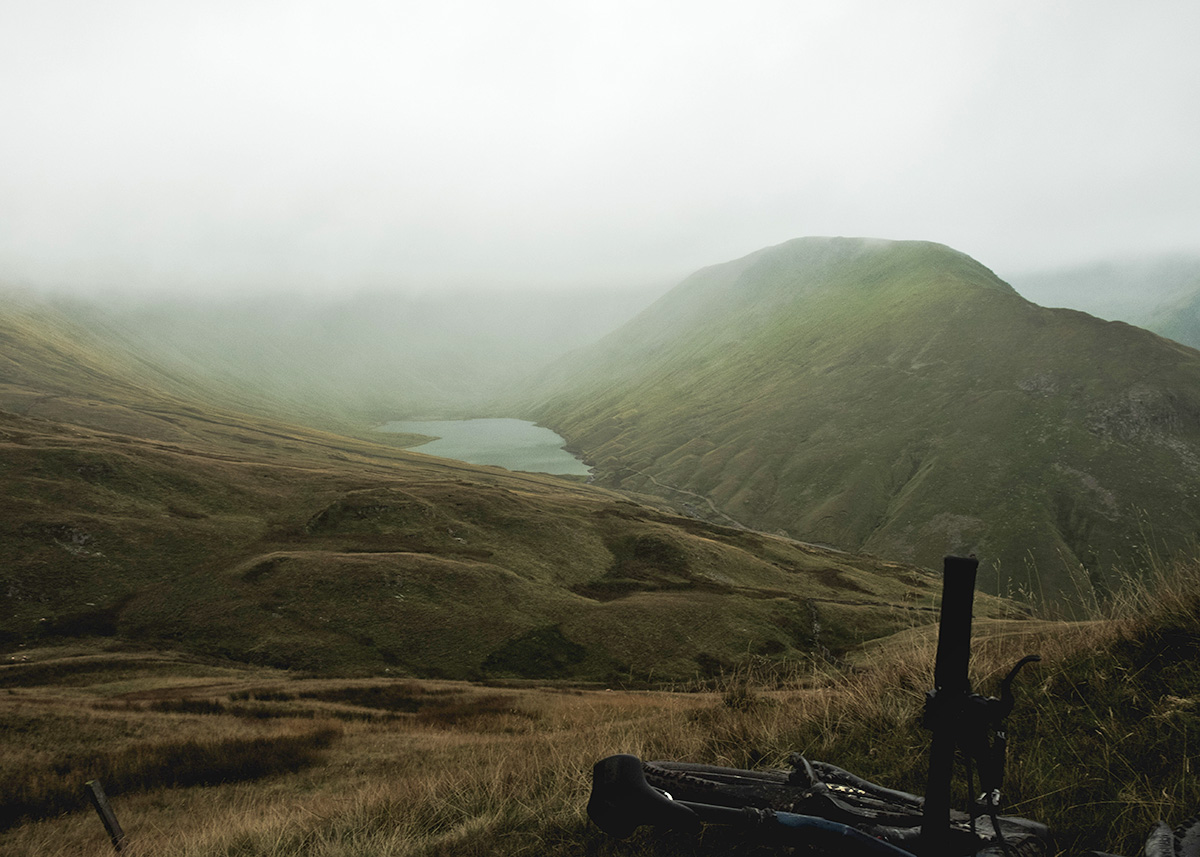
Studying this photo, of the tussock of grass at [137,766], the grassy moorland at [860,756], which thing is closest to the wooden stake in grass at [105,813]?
the grassy moorland at [860,756]

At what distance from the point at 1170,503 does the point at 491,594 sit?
183931mm

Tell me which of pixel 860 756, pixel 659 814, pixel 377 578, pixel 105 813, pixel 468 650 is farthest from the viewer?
pixel 377 578

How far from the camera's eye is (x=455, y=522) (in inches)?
3617

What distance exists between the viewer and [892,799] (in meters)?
4.84

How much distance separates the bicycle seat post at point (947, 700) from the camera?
3.26m

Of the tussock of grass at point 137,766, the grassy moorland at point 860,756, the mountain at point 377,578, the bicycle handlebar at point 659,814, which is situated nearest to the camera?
the bicycle handlebar at point 659,814

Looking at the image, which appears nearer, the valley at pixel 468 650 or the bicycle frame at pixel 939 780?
the bicycle frame at pixel 939 780

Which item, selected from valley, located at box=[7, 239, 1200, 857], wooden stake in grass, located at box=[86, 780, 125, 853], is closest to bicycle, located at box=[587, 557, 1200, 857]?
valley, located at box=[7, 239, 1200, 857]

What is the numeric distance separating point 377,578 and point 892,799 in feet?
229

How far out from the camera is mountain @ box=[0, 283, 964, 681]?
59.2 m

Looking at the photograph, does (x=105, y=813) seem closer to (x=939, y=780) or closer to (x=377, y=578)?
(x=939, y=780)

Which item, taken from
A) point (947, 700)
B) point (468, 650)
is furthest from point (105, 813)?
point (468, 650)

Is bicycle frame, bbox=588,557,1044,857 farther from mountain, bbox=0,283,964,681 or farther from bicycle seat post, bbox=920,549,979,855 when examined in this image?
mountain, bbox=0,283,964,681

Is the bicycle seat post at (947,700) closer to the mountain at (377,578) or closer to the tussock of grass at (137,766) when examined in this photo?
the tussock of grass at (137,766)
